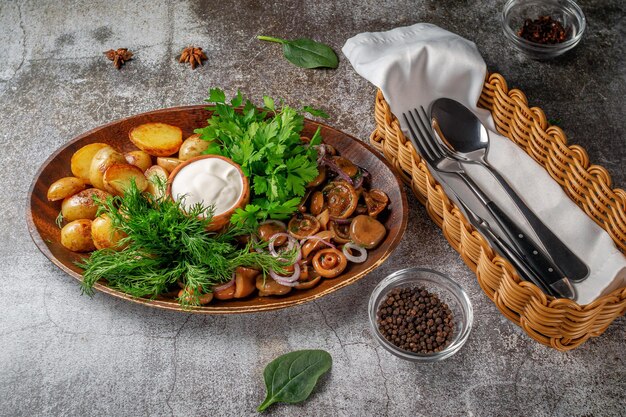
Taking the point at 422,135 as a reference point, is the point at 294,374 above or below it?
below

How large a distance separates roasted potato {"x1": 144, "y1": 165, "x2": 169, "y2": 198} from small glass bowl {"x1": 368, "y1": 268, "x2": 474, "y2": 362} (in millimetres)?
813

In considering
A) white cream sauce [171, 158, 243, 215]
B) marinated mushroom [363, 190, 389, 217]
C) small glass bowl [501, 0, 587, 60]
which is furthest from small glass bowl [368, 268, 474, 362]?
small glass bowl [501, 0, 587, 60]

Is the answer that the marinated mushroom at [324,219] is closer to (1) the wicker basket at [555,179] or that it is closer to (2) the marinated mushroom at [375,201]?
(2) the marinated mushroom at [375,201]

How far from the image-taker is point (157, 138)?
242cm

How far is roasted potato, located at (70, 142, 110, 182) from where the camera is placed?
2373 millimetres

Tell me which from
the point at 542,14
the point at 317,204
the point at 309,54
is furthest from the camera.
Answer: the point at 542,14

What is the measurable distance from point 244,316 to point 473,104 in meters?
1.16

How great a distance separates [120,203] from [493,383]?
4.63ft

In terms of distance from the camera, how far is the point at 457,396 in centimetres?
209

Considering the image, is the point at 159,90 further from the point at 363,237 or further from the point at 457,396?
the point at 457,396

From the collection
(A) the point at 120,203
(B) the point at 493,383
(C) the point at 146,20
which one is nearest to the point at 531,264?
(B) the point at 493,383

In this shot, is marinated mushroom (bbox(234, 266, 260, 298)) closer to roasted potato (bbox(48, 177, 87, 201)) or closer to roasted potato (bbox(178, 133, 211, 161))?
roasted potato (bbox(178, 133, 211, 161))

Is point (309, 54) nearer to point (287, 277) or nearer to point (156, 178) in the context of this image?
point (156, 178)

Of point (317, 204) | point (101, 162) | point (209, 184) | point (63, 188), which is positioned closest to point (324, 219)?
point (317, 204)
